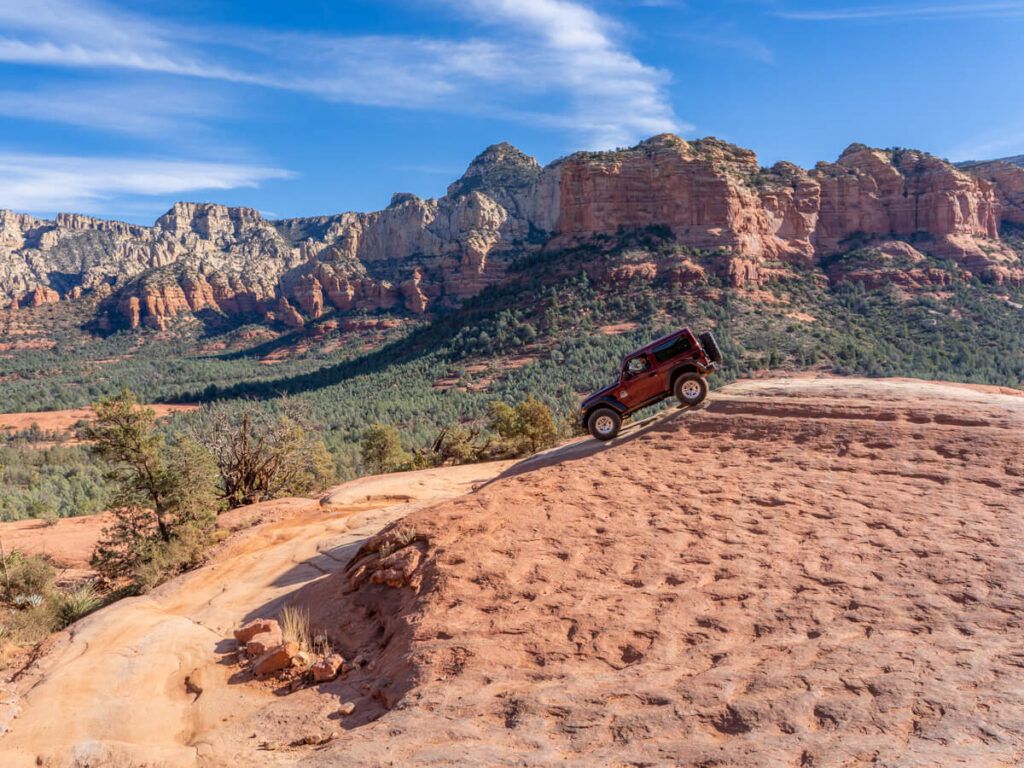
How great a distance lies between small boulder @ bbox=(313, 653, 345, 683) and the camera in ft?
21.9

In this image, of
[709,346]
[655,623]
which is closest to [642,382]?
[709,346]

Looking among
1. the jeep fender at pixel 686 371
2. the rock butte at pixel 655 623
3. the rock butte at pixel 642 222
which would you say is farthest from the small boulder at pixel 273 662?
the rock butte at pixel 642 222

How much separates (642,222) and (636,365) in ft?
248

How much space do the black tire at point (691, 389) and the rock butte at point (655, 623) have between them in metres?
1.50

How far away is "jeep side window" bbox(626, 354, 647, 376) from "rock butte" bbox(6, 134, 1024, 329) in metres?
60.9

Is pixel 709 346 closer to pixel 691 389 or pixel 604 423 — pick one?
pixel 691 389

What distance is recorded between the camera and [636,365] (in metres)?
13.1

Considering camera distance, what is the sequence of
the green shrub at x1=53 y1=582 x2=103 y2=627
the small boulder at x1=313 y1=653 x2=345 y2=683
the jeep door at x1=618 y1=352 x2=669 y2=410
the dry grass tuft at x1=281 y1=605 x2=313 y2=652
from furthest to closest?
the jeep door at x1=618 y1=352 x2=669 y2=410, the green shrub at x1=53 y1=582 x2=103 y2=627, the dry grass tuft at x1=281 y1=605 x2=313 y2=652, the small boulder at x1=313 y1=653 x2=345 y2=683

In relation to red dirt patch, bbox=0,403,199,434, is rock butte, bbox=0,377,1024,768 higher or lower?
higher

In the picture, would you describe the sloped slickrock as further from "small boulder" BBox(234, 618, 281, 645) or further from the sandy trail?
the sandy trail

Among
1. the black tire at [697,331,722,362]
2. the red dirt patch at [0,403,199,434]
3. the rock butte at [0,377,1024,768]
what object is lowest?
the red dirt patch at [0,403,199,434]

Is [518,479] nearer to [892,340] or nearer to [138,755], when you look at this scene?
[138,755]

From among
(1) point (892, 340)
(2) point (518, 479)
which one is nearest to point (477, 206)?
(1) point (892, 340)

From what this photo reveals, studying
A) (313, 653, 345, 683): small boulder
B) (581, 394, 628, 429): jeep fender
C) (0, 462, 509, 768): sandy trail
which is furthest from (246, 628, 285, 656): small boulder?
(581, 394, 628, 429): jeep fender
